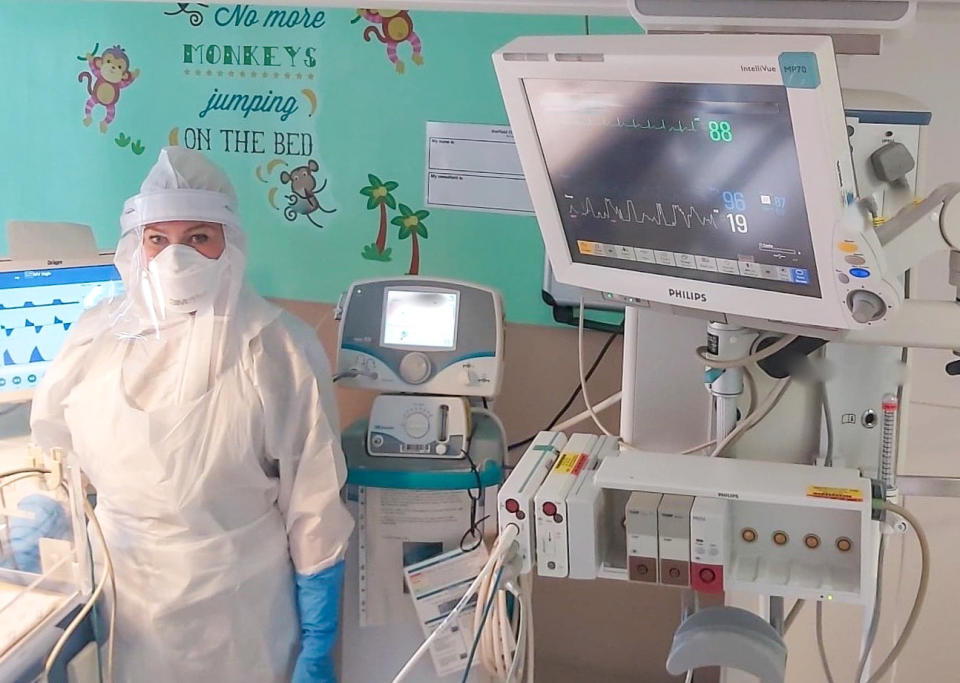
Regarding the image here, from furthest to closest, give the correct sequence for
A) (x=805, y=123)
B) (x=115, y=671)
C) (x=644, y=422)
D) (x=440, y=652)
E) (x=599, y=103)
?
1. (x=440, y=652)
2. (x=115, y=671)
3. (x=644, y=422)
4. (x=599, y=103)
5. (x=805, y=123)

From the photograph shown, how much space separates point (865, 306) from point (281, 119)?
1575 mm

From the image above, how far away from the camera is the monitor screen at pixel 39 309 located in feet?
6.71

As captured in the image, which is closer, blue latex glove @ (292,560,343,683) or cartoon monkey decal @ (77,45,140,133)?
blue latex glove @ (292,560,343,683)

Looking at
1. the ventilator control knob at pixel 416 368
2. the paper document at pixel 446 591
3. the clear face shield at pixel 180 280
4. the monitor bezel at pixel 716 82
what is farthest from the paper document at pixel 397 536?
the monitor bezel at pixel 716 82

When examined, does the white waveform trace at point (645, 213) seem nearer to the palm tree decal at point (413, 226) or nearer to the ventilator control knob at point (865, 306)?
the ventilator control knob at point (865, 306)

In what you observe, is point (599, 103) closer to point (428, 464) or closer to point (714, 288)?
point (714, 288)

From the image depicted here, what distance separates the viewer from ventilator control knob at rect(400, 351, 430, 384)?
1910 millimetres

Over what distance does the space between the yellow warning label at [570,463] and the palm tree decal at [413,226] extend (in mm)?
950

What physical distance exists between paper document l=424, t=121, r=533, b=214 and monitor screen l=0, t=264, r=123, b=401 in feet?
2.40

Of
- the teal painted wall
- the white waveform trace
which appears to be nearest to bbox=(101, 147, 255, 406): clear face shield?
the teal painted wall

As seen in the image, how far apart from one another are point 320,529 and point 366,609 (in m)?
0.32

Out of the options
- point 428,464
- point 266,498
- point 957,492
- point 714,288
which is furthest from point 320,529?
point 957,492

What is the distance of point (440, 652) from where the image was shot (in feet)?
6.54

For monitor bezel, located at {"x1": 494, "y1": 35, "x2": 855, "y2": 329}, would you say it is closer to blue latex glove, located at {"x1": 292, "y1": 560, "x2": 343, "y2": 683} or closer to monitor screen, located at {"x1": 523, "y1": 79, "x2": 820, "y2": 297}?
monitor screen, located at {"x1": 523, "y1": 79, "x2": 820, "y2": 297}
